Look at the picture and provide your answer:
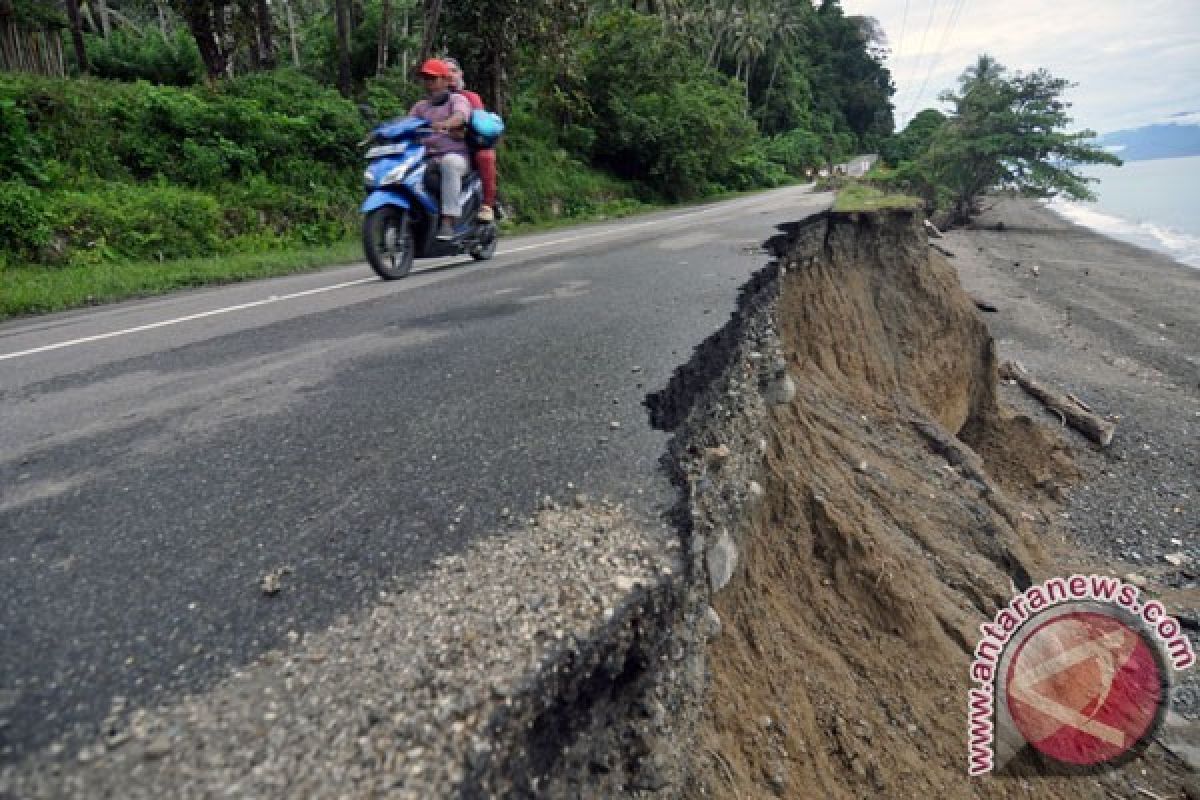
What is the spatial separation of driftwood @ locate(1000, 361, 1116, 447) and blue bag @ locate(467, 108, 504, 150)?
409 inches

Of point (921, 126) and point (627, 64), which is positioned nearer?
point (627, 64)

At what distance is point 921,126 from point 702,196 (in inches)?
2000

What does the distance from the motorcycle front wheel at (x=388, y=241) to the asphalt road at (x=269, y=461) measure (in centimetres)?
135

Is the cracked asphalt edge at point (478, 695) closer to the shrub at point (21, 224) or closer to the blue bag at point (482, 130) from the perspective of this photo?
the blue bag at point (482, 130)

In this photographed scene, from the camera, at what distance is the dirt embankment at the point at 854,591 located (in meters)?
2.73

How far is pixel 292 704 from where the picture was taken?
4.34 feet

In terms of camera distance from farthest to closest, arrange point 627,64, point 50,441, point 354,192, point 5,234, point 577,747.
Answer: point 627,64, point 354,192, point 5,234, point 50,441, point 577,747

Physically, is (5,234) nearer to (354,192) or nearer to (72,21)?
(354,192)

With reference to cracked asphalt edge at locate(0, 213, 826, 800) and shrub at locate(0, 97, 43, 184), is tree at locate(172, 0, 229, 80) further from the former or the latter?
cracked asphalt edge at locate(0, 213, 826, 800)

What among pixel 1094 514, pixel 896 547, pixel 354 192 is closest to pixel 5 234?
pixel 354 192

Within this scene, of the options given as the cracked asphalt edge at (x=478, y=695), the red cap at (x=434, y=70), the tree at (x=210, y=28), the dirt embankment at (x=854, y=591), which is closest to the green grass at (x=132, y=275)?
the red cap at (x=434, y=70)

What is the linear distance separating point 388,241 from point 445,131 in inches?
47.8

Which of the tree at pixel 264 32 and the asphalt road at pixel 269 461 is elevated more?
the tree at pixel 264 32

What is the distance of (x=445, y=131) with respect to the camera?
21.3 feet
